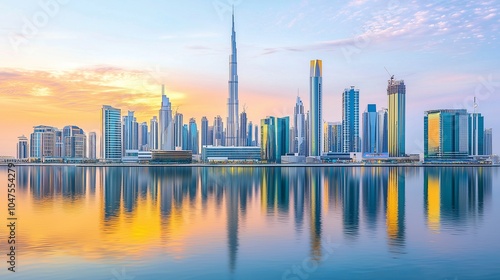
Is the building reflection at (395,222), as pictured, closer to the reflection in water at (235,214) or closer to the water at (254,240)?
the reflection in water at (235,214)

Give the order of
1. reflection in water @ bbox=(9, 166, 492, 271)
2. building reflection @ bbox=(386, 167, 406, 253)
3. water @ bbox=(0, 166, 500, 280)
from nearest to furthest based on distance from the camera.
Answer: water @ bbox=(0, 166, 500, 280) < building reflection @ bbox=(386, 167, 406, 253) < reflection in water @ bbox=(9, 166, 492, 271)

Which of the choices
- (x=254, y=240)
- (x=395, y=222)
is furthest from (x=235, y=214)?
(x=395, y=222)

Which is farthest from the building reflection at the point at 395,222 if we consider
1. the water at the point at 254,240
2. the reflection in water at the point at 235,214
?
the water at the point at 254,240

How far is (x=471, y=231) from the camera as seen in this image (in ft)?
180

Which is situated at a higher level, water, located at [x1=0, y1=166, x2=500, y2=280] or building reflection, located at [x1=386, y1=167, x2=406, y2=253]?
water, located at [x1=0, y1=166, x2=500, y2=280]

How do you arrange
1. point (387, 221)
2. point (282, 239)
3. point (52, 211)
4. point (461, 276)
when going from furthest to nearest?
1. point (52, 211)
2. point (387, 221)
3. point (282, 239)
4. point (461, 276)

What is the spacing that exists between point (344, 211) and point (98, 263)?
4067 cm

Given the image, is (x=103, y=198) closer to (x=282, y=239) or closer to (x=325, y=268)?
(x=282, y=239)

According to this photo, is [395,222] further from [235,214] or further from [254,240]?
[254,240]

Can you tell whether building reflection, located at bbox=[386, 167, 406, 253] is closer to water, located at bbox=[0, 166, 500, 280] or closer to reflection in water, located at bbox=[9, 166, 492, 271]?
reflection in water, located at bbox=[9, 166, 492, 271]

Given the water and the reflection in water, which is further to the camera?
the reflection in water

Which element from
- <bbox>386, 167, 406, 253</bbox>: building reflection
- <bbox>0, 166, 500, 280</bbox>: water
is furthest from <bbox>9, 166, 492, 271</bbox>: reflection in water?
<bbox>0, 166, 500, 280</bbox>: water

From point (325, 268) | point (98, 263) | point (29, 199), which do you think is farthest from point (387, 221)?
point (29, 199)

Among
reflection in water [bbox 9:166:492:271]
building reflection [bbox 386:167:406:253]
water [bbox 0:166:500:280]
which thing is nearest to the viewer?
water [bbox 0:166:500:280]
